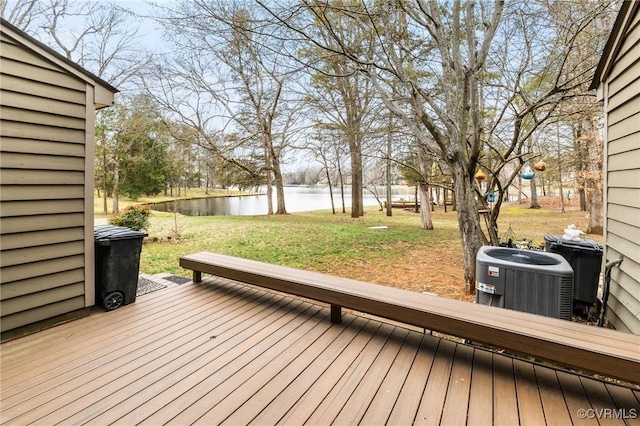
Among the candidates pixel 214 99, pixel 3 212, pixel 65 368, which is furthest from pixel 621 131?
pixel 214 99

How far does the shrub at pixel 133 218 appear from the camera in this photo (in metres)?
5.73

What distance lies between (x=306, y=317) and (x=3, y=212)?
238 centimetres

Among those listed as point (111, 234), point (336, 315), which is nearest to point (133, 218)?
point (111, 234)

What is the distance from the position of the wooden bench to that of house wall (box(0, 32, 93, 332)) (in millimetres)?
1519

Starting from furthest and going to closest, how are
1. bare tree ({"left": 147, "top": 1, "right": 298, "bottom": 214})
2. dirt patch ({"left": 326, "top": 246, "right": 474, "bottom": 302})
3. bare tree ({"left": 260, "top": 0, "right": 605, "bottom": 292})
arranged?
bare tree ({"left": 147, "top": 1, "right": 298, "bottom": 214}) → dirt patch ({"left": 326, "top": 246, "right": 474, "bottom": 302}) → bare tree ({"left": 260, "top": 0, "right": 605, "bottom": 292})

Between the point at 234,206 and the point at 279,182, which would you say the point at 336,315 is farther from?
the point at 234,206

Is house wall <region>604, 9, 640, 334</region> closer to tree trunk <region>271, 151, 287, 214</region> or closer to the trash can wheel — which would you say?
the trash can wheel

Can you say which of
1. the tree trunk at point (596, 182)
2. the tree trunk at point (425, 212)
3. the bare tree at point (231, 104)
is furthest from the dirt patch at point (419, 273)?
the bare tree at point (231, 104)

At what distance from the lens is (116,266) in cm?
276

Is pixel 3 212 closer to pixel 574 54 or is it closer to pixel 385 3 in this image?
pixel 385 3

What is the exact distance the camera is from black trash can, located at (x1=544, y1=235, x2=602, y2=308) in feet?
9.48

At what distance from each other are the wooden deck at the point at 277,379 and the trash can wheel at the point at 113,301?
0.20 m

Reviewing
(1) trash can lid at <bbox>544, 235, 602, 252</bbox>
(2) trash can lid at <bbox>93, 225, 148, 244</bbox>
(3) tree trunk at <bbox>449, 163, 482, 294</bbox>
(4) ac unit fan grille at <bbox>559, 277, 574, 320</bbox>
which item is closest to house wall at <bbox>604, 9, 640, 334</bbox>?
(1) trash can lid at <bbox>544, 235, 602, 252</bbox>

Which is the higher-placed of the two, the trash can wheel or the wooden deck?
the trash can wheel
